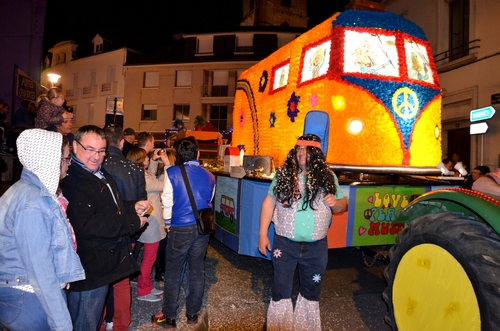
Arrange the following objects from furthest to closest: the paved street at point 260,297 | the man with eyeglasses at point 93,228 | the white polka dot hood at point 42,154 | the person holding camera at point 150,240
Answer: the person holding camera at point 150,240 → the paved street at point 260,297 → the man with eyeglasses at point 93,228 → the white polka dot hood at point 42,154

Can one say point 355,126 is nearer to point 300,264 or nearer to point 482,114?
point 300,264

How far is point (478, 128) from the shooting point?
13133mm

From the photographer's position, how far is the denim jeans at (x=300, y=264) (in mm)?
3332

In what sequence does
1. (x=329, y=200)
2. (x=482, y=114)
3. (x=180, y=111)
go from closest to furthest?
(x=329, y=200)
(x=482, y=114)
(x=180, y=111)

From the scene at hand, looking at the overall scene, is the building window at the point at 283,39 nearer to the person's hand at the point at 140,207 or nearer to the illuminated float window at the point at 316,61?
the illuminated float window at the point at 316,61

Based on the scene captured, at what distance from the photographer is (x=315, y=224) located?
3279mm

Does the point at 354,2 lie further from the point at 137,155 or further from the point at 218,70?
the point at 218,70

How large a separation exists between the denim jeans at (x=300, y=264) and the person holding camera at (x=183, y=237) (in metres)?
0.97

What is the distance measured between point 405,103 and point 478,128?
8.93m

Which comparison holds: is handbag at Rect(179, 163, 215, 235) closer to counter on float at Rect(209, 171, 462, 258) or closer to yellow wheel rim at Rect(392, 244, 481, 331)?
counter on float at Rect(209, 171, 462, 258)

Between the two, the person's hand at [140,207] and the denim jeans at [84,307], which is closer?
the denim jeans at [84,307]

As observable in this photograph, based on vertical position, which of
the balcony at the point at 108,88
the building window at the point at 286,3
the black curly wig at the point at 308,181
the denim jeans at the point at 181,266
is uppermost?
the building window at the point at 286,3

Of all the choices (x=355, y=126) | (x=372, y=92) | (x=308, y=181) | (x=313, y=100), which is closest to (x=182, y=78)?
(x=313, y=100)

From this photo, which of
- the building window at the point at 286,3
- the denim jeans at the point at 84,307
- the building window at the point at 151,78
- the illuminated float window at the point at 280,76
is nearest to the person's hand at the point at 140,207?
the denim jeans at the point at 84,307
